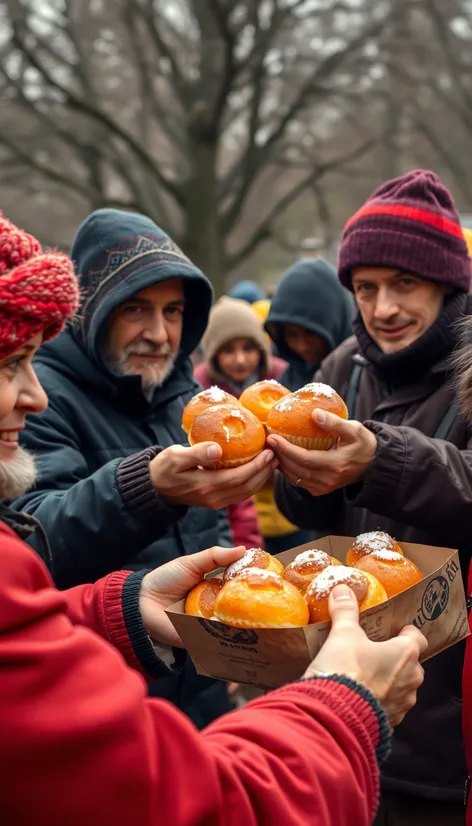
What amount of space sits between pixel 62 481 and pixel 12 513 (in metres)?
1.06

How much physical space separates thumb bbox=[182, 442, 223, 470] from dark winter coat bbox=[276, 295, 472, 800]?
1.48 ft

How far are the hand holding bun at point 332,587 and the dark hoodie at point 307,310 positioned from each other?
311cm

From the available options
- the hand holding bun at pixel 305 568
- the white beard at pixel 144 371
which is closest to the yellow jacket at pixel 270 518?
the white beard at pixel 144 371

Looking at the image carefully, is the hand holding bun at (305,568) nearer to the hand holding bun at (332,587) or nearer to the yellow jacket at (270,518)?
the hand holding bun at (332,587)

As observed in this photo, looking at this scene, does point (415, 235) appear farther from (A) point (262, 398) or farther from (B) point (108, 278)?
(B) point (108, 278)

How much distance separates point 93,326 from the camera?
8.57 feet

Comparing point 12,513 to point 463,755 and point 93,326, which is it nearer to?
point 93,326

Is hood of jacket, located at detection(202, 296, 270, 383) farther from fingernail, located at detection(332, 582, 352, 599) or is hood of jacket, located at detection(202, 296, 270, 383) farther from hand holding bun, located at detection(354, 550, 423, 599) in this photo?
fingernail, located at detection(332, 582, 352, 599)

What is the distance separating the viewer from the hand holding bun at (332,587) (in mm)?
1543

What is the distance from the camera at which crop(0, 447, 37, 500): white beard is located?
1.42 metres

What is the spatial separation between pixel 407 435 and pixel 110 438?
Result: 101 cm

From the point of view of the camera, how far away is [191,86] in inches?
495

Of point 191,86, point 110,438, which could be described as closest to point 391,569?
point 110,438

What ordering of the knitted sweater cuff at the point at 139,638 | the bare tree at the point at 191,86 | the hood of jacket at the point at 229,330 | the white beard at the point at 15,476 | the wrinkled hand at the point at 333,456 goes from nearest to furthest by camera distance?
1. the white beard at the point at 15,476
2. the knitted sweater cuff at the point at 139,638
3. the wrinkled hand at the point at 333,456
4. the hood of jacket at the point at 229,330
5. the bare tree at the point at 191,86
